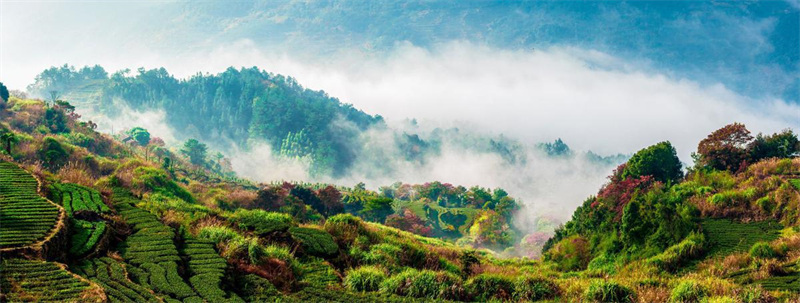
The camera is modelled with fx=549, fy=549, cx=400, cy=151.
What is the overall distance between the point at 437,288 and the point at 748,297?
583 cm

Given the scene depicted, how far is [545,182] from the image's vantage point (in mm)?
126750

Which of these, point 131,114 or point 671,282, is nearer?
point 671,282

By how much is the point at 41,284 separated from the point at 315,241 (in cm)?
711

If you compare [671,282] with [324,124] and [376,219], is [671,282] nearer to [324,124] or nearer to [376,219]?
[376,219]

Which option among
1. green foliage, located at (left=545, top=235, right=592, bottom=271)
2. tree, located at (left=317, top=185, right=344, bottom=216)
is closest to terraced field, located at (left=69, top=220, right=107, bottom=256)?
green foliage, located at (left=545, top=235, right=592, bottom=271)

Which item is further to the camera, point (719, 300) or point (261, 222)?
point (261, 222)

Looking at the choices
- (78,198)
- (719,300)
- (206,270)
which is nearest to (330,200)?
(78,198)

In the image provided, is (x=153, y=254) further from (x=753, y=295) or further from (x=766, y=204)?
(x=766, y=204)

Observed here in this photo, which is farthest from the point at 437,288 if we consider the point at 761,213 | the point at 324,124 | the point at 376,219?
the point at 324,124

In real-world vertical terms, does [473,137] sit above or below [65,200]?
above

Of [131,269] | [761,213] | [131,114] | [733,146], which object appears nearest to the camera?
[131,269]

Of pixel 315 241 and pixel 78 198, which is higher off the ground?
pixel 78 198

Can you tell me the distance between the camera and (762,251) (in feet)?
50.0

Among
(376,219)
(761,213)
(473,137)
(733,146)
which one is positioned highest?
(473,137)
